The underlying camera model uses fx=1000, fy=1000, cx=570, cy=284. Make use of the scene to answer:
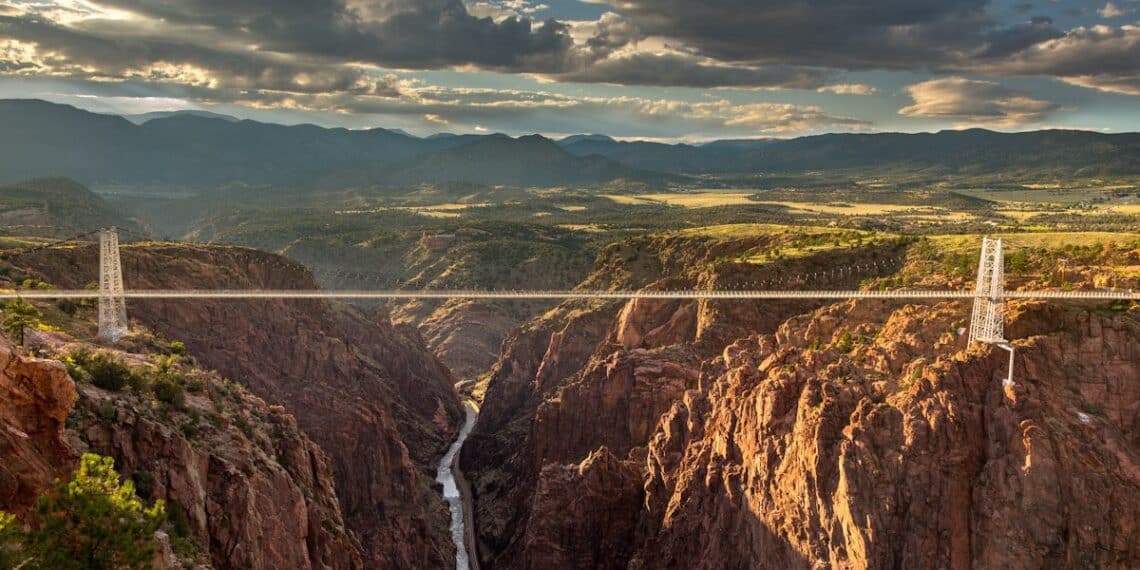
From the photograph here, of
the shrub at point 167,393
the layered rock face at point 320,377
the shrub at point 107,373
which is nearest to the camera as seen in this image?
the shrub at point 107,373

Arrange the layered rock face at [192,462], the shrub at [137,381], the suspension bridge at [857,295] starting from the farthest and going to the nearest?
the suspension bridge at [857,295]
the shrub at [137,381]
the layered rock face at [192,462]

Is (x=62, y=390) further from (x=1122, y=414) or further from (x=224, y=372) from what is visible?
(x=224, y=372)

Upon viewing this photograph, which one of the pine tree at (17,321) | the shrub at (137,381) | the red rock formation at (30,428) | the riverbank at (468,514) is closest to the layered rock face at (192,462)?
the red rock formation at (30,428)

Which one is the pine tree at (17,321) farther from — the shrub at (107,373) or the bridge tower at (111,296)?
the bridge tower at (111,296)

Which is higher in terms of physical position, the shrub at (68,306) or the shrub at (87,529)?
the shrub at (87,529)

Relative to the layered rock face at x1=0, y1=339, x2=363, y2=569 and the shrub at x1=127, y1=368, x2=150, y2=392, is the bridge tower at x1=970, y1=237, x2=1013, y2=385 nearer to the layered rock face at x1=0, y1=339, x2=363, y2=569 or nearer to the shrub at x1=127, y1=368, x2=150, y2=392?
the layered rock face at x1=0, y1=339, x2=363, y2=569

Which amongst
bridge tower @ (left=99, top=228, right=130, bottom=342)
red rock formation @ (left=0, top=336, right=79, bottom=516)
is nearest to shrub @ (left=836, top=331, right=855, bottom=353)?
red rock formation @ (left=0, top=336, right=79, bottom=516)

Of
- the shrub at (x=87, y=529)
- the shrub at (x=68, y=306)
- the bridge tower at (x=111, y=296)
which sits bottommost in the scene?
the shrub at (x=68, y=306)

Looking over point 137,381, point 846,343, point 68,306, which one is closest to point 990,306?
point 846,343
